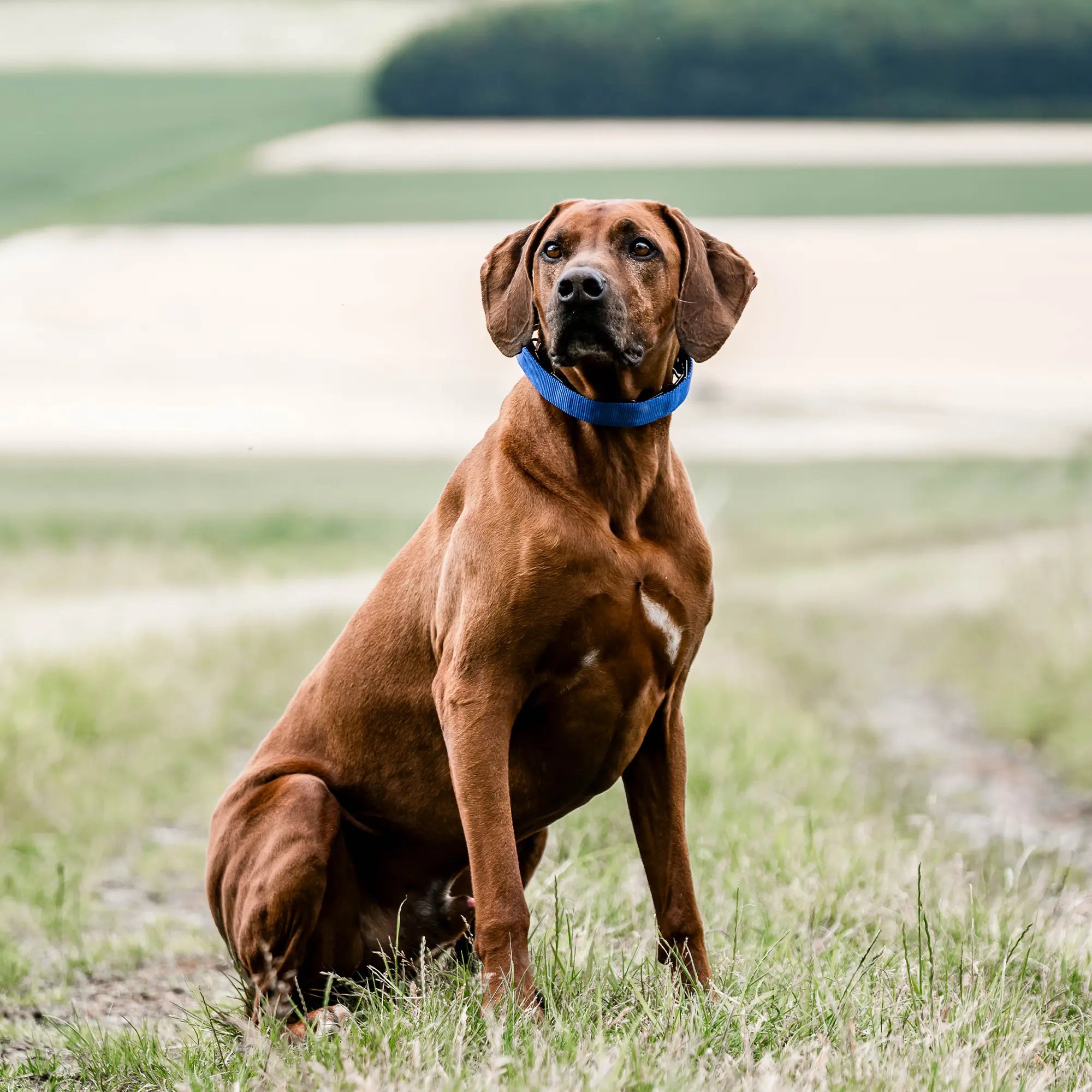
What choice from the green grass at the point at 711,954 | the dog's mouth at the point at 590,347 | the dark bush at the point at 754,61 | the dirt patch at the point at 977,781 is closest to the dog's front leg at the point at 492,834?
the green grass at the point at 711,954

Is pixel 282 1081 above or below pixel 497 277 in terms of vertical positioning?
below

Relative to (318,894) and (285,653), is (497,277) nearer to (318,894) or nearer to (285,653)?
(318,894)

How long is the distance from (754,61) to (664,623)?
7438 millimetres

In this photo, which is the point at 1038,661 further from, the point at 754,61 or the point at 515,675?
the point at 515,675

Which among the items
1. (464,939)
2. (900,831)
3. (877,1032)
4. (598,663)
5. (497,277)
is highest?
(497,277)

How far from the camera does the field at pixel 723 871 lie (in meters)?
2.83

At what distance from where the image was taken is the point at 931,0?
1080 cm

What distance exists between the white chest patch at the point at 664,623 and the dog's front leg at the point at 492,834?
37 centimetres

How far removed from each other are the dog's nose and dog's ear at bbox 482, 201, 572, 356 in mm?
274

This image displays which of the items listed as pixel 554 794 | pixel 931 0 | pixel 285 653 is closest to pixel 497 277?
pixel 554 794

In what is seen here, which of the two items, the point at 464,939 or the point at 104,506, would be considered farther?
the point at 104,506

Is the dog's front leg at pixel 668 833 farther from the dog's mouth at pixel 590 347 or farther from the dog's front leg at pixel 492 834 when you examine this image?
the dog's mouth at pixel 590 347

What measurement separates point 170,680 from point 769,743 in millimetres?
4069

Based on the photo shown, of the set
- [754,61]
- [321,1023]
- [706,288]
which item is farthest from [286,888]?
[754,61]
